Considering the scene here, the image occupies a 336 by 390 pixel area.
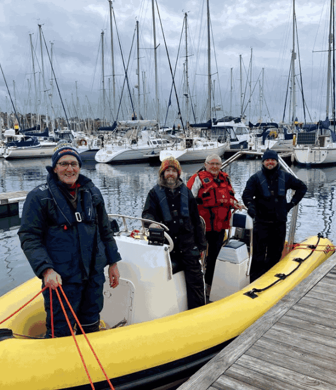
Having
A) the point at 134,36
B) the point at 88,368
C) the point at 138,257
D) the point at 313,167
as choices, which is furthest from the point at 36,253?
the point at 134,36

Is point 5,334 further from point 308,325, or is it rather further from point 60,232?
point 308,325

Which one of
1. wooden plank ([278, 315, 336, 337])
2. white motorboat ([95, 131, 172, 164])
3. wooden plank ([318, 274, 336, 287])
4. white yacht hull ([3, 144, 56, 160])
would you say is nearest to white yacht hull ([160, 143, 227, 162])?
white motorboat ([95, 131, 172, 164])

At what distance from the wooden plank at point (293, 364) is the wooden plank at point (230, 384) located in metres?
0.30

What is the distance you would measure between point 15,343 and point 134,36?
32581 millimetres

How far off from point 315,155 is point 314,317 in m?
21.4

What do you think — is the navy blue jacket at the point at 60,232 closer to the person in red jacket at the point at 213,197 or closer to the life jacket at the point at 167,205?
the life jacket at the point at 167,205

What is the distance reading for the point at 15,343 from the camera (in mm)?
2545

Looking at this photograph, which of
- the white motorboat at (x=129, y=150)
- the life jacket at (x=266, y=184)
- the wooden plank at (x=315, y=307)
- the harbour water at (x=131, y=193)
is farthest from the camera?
the white motorboat at (x=129, y=150)

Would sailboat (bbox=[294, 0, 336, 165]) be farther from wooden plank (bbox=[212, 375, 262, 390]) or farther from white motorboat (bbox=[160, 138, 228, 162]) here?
wooden plank (bbox=[212, 375, 262, 390])

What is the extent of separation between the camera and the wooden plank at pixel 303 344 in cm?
253

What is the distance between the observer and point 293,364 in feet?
7.89

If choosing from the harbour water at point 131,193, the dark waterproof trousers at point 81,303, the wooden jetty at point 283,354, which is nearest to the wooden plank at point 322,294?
the wooden jetty at point 283,354

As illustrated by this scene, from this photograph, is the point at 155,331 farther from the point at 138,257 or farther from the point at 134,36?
the point at 134,36

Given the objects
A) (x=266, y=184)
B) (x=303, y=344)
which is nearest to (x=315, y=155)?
(x=266, y=184)
